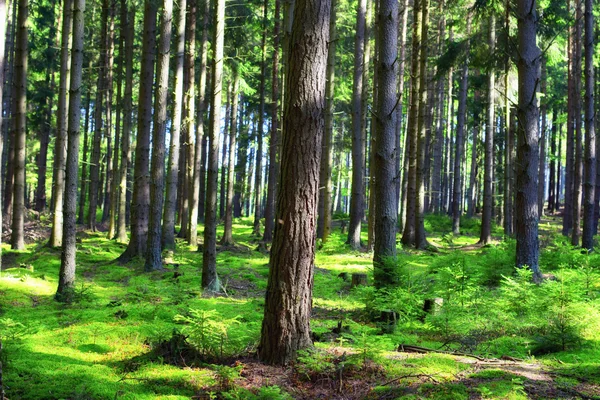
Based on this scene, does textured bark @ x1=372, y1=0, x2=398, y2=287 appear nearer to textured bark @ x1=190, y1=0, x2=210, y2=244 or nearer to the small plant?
the small plant

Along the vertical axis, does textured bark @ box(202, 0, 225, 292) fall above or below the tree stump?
above

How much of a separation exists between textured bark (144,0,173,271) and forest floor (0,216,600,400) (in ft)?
6.27

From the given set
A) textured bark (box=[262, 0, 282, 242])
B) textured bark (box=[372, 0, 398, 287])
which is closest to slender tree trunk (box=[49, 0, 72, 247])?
textured bark (box=[262, 0, 282, 242])

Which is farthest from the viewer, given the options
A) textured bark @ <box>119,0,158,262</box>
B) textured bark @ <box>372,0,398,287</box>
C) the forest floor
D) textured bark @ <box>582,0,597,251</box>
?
textured bark @ <box>582,0,597,251</box>

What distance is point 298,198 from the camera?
513cm

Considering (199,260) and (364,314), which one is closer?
(364,314)

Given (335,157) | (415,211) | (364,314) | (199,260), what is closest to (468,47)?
(415,211)

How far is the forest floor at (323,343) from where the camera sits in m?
4.48

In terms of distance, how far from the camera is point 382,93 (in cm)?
884

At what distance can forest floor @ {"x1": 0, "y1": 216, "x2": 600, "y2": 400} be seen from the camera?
448 cm

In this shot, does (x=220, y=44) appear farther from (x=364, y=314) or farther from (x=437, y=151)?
(x=437, y=151)

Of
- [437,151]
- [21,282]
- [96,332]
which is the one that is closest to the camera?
[96,332]

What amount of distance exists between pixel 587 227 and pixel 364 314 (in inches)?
430

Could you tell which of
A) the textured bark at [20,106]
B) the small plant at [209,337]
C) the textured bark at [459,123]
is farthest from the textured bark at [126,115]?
the textured bark at [459,123]
